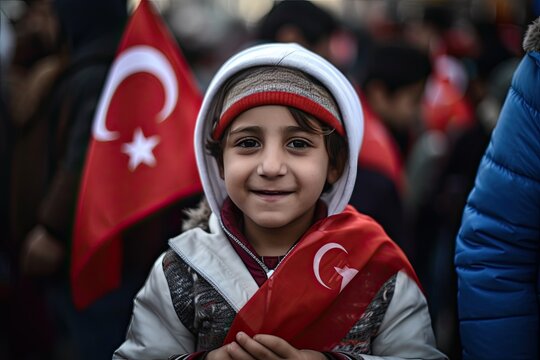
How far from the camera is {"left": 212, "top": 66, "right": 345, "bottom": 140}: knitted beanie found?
2457 mm

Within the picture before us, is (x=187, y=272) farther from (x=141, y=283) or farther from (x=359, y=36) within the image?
(x=359, y=36)

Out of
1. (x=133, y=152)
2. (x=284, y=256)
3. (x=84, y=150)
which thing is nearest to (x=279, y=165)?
(x=284, y=256)

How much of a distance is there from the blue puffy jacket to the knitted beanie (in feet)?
1.63

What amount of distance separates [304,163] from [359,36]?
1060 centimetres

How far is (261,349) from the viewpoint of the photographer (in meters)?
2.29

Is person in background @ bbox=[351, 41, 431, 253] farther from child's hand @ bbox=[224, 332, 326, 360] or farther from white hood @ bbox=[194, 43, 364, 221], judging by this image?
child's hand @ bbox=[224, 332, 326, 360]

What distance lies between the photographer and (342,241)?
8.31ft

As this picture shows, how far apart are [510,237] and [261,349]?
0.83m

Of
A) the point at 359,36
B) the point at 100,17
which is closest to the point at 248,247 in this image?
the point at 100,17

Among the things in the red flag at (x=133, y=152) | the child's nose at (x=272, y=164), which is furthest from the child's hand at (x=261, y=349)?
the red flag at (x=133, y=152)

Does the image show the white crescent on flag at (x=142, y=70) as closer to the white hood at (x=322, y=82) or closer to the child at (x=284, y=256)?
the white hood at (x=322, y=82)

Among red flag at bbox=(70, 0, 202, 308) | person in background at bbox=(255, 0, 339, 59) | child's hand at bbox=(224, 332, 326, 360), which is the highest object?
person in background at bbox=(255, 0, 339, 59)

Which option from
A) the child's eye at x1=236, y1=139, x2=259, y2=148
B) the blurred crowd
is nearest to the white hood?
the child's eye at x1=236, y1=139, x2=259, y2=148

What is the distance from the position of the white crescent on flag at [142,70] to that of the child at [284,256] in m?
1.20
